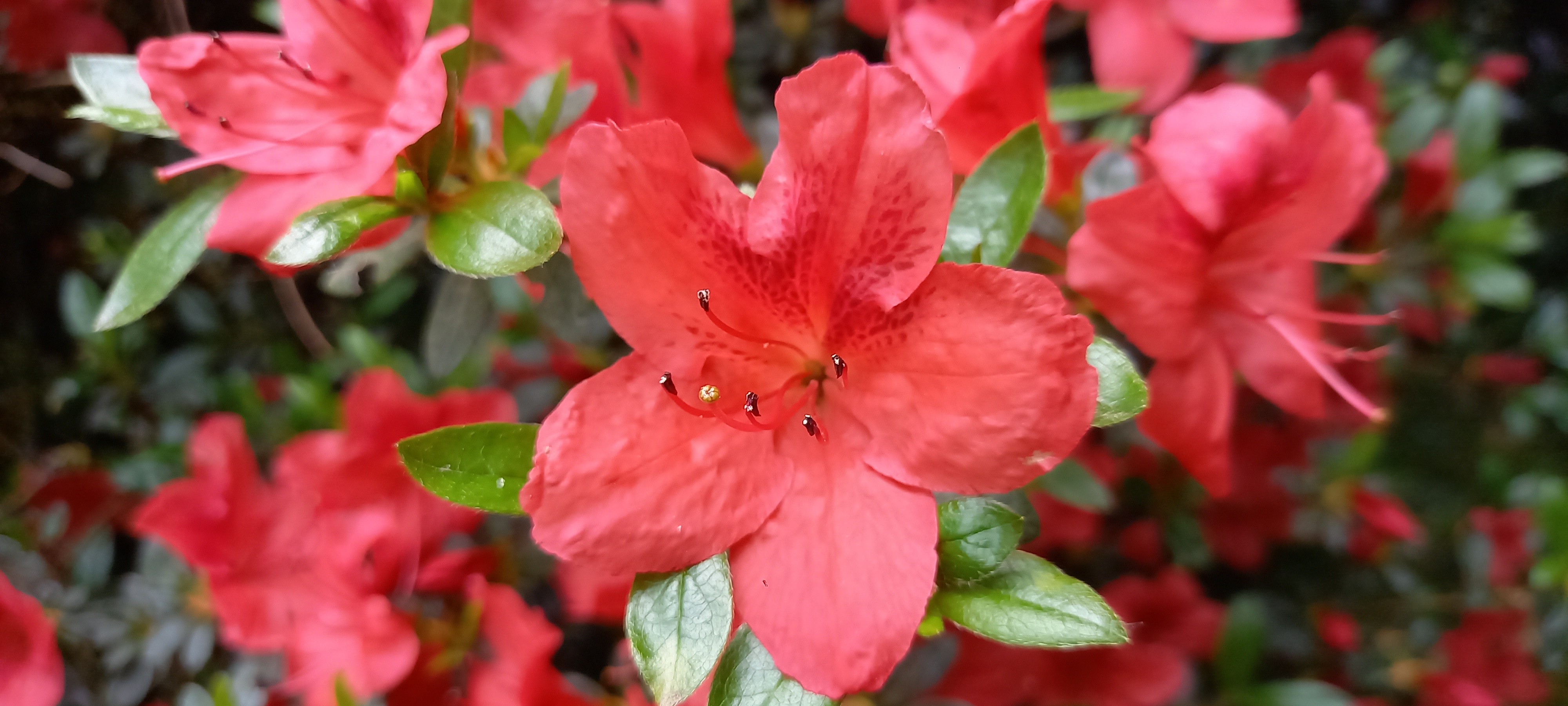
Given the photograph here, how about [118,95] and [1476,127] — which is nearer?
[118,95]

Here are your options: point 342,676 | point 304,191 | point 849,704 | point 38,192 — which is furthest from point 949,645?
point 38,192

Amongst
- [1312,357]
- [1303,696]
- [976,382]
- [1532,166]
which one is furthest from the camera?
[1532,166]

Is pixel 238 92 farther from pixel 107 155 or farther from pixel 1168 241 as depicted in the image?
pixel 107 155

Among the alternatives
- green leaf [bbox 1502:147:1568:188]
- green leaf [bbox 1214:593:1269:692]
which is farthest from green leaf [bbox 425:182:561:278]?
green leaf [bbox 1502:147:1568:188]

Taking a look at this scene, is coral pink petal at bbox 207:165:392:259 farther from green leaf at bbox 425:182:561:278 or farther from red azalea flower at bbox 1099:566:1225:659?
red azalea flower at bbox 1099:566:1225:659

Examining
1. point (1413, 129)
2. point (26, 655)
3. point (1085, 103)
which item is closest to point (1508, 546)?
point (1413, 129)

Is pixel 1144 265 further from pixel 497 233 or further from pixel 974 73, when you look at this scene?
pixel 497 233

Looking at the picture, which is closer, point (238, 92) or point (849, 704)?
point (238, 92)
